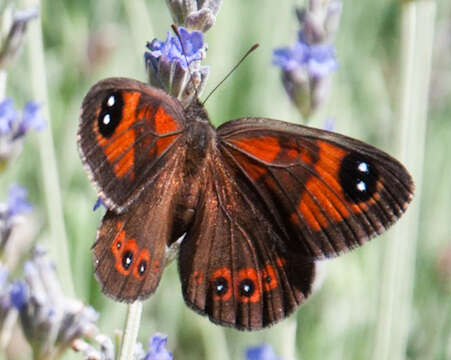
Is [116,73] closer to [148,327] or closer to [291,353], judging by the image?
[148,327]

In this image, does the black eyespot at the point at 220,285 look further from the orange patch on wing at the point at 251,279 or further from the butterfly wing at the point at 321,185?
the butterfly wing at the point at 321,185

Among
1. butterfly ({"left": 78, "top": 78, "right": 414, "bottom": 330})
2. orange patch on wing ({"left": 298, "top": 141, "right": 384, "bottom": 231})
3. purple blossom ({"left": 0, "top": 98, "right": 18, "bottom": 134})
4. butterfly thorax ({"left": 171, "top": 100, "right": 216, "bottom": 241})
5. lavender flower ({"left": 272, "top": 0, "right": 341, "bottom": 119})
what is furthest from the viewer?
lavender flower ({"left": 272, "top": 0, "right": 341, "bottom": 119})

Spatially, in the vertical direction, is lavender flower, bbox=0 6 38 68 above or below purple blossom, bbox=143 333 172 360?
above

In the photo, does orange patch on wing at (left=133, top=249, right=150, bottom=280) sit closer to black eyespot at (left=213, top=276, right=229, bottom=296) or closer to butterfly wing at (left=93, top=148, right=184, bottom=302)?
butterfly wing at (left=93, top=148, right=184, bottom=302)

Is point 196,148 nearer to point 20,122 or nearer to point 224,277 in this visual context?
point 224,277

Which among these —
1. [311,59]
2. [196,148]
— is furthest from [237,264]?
[311,59]

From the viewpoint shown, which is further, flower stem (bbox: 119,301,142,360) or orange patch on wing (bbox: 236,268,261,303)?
orange patch on wing (bbox: 236,268,261,303)

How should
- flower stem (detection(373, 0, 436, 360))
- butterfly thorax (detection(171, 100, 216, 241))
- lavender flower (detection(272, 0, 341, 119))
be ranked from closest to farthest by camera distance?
butterfly thorax (detection(171, 100, 216, 241)) → flower stem (detection(373, 0, 436, 360)) → lavender flower (detection(272, 0, 341, 119))

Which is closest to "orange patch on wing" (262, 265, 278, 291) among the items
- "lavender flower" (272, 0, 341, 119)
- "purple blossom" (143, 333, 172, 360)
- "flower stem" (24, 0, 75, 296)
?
"purple blossom" (143, 333, 172, 360)
